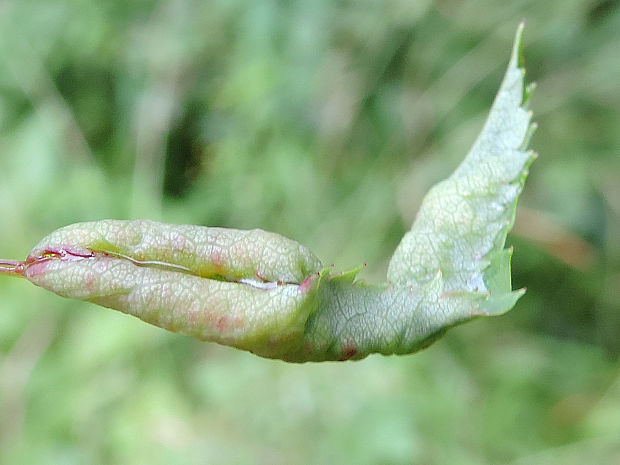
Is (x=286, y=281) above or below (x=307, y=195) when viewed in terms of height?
below

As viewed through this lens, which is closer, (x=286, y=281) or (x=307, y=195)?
(x=286, y=281)

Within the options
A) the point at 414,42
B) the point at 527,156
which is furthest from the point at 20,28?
the point at 527,156

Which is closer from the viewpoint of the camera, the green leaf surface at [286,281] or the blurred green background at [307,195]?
the green leaf surface at [286,281]

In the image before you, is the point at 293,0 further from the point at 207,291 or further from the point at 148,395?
the point at 207,291

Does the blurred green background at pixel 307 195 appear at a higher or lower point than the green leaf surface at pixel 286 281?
higher

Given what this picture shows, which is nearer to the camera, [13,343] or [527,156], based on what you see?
[527,156]
